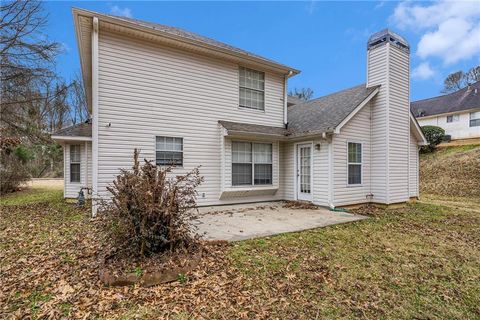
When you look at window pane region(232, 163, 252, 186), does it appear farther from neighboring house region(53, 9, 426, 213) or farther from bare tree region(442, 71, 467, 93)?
bare tree region(442, 71, 467, 93)

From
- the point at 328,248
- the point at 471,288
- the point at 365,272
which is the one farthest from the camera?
the point at 328,248

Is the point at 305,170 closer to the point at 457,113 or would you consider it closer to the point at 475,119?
the point at 475,119

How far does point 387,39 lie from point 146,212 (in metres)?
10.9

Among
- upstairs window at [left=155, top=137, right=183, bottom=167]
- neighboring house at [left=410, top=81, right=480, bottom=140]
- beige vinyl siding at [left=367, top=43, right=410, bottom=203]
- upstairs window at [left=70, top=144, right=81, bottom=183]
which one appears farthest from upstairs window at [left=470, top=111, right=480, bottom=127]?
upstairs window at [left=70, top=144, right=81, bottom=183]

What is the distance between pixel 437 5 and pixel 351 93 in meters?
6.38

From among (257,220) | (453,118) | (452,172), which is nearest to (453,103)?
(453,118)

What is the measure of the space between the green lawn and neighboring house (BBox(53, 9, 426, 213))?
320cm

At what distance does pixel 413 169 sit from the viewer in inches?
483

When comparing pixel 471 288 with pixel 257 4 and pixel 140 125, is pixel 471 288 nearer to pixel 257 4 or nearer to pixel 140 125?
pixel 140 125

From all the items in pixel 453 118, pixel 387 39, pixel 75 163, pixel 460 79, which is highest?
pixel 460 79

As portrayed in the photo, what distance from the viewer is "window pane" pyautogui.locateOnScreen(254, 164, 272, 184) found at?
10219 mm

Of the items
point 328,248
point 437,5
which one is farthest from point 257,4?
point 328,248

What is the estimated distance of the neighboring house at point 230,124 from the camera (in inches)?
306

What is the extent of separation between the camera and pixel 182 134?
346 inches
